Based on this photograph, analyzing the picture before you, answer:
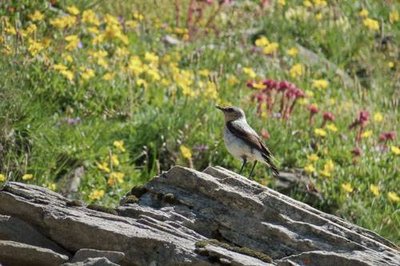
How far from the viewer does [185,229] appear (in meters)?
7.19

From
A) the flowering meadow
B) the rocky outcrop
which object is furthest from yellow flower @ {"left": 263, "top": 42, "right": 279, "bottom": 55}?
the rocky outcrop

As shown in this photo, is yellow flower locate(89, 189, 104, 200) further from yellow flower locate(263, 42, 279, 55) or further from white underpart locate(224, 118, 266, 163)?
yellow flower locate(263, 42, 279, 55)

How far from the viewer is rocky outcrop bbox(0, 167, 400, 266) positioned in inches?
263

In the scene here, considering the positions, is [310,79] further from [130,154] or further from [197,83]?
[130,154]

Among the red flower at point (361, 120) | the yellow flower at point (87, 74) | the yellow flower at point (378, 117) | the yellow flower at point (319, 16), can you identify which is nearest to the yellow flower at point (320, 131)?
the red flower at point (361, 120)

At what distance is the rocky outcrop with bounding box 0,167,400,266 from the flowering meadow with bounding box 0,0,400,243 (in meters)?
1.84

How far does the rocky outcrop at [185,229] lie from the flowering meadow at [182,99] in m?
1.84

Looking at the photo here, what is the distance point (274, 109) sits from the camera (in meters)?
12.9

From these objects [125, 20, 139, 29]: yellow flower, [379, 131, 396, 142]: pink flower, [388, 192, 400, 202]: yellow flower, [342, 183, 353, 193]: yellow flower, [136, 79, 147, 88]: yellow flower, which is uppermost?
[125, 20, 139, 29]: yellow flower

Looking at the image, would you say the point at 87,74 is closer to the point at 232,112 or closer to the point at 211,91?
the point at 211,91

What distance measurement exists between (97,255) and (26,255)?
0.39 metres

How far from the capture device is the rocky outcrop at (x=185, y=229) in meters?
6.69

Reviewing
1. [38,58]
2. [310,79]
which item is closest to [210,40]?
[310,79]

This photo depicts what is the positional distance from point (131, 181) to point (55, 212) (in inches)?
152
